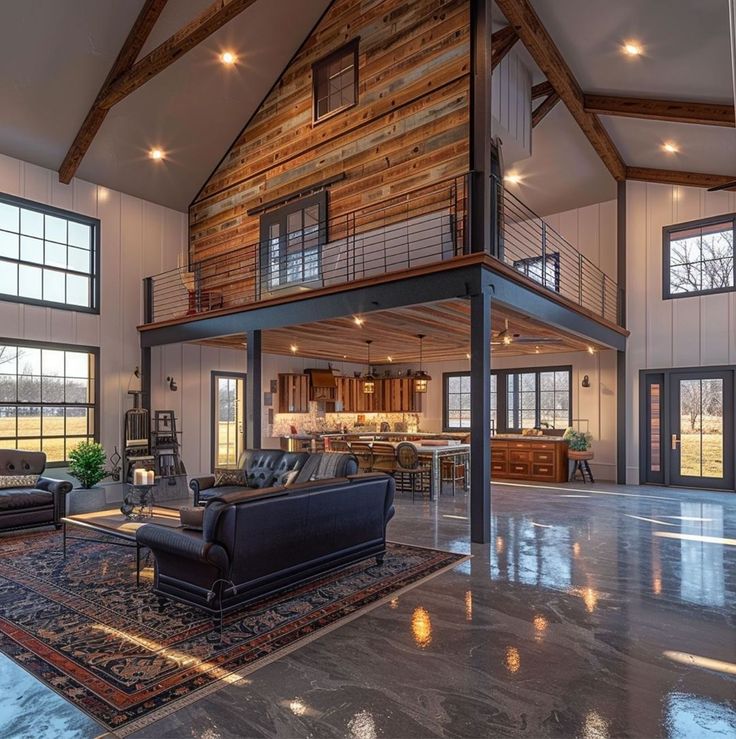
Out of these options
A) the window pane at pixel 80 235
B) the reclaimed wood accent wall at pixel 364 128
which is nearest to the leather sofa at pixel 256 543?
the reclaimed wood accent wall at pixel 364 128

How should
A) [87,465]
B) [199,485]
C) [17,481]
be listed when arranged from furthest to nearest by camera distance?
[87,465] < [199,485] < [17,481]

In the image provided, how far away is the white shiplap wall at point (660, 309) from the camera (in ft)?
31.8

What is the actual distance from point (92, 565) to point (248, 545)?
2304 millimetres

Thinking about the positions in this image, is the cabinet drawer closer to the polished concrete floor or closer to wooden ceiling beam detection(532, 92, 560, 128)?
the polished concrete floor

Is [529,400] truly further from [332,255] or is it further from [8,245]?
[8,245]

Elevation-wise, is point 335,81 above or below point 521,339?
above

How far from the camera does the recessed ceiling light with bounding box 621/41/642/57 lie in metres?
6.81

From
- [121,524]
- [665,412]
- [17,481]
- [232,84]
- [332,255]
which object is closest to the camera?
[121,524]

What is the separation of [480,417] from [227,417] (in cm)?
676

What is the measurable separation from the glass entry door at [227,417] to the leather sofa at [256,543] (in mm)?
6742

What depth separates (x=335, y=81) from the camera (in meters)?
8.76

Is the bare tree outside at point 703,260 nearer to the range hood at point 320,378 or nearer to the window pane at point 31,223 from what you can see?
the range hood at point 320,378

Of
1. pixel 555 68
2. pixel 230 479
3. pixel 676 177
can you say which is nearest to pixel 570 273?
pixel 676 177

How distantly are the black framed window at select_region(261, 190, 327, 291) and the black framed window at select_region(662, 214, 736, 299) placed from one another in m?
6.42
